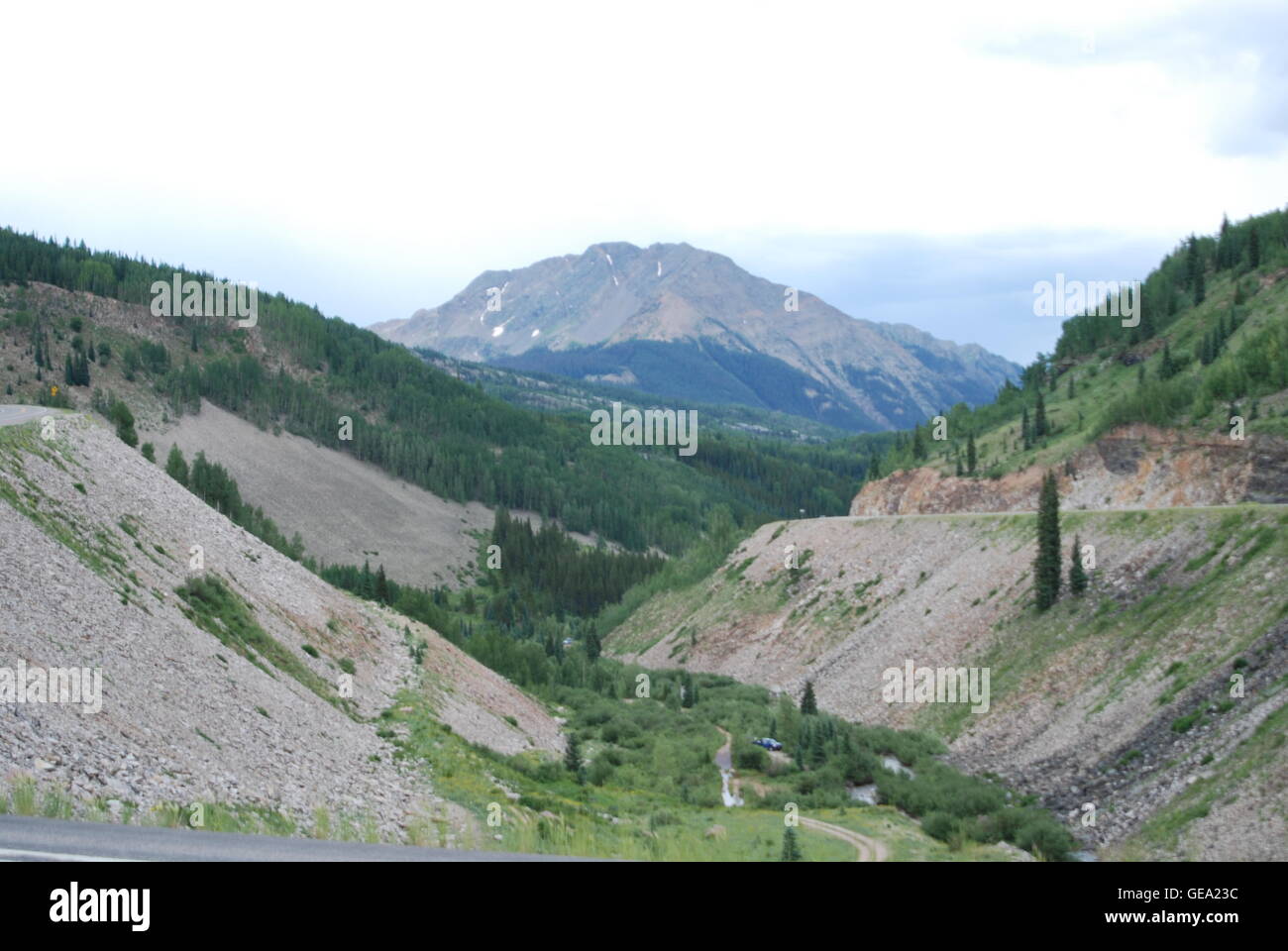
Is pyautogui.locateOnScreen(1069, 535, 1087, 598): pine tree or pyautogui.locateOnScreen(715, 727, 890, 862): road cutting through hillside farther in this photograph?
pyautogui.locateOnScreen(1069, 535, 1087, 598): pine tree

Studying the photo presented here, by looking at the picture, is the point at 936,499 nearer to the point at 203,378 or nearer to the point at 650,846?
the point at 650,846

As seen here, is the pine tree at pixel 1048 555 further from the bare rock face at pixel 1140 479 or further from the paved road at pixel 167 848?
the paved road at pixel 167 848

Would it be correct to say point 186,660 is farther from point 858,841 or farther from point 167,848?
point 858,841

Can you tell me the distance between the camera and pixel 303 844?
50.4ft

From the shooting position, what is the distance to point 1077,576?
50562 mm

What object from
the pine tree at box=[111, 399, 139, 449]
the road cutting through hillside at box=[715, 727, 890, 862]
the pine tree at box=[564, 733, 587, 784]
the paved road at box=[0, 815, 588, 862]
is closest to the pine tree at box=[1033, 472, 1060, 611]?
the road cutting through hillside at box=[715, 727, 890, 862]

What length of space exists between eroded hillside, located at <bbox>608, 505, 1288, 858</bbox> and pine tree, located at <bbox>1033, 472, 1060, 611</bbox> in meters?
0.81

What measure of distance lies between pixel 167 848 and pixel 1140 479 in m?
74.6

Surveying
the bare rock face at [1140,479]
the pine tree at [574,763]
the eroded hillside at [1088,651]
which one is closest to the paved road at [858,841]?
the eroded hillside at [1088,651]

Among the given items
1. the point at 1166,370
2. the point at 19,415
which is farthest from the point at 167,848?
the point at 1166,370

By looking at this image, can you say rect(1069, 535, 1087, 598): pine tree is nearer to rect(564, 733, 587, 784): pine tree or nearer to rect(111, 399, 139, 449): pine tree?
rect(564, 733, 587, 784): pine tree

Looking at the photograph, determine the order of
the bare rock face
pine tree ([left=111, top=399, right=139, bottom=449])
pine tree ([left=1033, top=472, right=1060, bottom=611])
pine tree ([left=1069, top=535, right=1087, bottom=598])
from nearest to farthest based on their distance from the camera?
pine tree ([left=1069, top=535, right=1087, bottom=598])
pine tree ([left=1033, top=472, right=1060, bottom=611])
pine tree ([left=111, top=399, right=139, bottom=449])
the bare rock face

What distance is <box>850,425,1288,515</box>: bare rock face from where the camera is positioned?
6569cm
